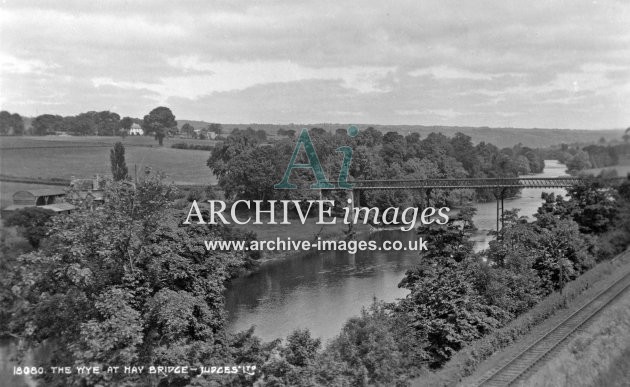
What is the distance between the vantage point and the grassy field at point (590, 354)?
652 inches

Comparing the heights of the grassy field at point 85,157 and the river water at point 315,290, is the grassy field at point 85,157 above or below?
above

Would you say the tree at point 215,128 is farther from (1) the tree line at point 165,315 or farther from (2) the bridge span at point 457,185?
(1) the tree line at point 165,315

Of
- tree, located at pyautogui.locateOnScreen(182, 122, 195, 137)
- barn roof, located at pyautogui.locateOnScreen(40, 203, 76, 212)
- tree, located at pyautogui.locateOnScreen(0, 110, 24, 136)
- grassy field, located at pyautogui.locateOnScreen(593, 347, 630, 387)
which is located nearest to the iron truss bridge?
barn roof, located at pyautogui.locateOnScreen(40, 203, 76, 212)

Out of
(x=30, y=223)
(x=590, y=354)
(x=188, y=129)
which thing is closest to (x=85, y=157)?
(x=30, y=223)

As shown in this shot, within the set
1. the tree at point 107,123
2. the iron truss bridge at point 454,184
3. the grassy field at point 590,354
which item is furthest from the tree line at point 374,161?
the grassy field at point 590,354

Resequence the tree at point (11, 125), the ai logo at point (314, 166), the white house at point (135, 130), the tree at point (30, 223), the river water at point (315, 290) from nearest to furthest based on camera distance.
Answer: the river water at point (315, 290) < the tree at point (30, 223) < the tree at point (11, 125) < the ai logo at point (314, 166) < the white house at point (135, 130)

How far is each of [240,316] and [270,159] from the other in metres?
25.4

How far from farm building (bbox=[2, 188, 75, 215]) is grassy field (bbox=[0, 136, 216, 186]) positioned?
3220 mm

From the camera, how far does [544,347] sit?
1861 centimetres

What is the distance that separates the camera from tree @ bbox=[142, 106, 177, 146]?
5480 centimetres

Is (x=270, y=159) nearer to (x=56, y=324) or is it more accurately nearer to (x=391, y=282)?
(x=391, y=282)

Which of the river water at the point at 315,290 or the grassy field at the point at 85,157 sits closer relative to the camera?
the river water at the point at 315,290

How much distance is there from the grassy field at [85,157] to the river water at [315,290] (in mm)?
11949

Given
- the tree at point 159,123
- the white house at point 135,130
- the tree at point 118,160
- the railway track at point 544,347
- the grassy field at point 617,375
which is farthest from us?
the tree at point 159,123
